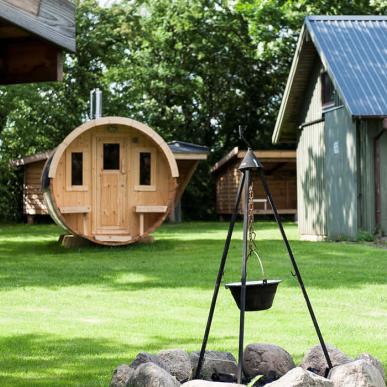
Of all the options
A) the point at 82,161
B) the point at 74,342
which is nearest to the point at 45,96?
the point at 82,161

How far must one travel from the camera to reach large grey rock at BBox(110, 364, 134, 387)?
529cm

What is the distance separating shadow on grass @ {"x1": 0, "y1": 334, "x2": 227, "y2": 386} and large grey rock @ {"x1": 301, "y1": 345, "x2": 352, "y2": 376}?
144cm

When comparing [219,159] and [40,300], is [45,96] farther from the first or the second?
[40,300]

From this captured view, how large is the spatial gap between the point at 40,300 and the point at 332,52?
11.6m

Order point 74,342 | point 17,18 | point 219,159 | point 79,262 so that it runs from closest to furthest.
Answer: point 17,18, point 74,342, point 79,262, point 219,159

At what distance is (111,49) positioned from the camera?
119ft

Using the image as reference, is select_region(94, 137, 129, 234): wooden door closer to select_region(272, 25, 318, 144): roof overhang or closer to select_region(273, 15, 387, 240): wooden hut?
select_region(273, 15, 387, 240): wooden hut

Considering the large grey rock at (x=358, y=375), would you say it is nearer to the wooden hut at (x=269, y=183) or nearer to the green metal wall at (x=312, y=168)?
the green metal wall at (x=312, y=168)

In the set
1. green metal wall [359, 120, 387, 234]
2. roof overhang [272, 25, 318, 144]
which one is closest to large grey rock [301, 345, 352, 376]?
green metal wall [359, 120, 387, 234]

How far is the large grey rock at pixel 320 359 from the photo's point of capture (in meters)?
5.75

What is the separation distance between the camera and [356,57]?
19562 mm

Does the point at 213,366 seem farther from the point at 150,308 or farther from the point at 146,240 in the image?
the point at 146,240

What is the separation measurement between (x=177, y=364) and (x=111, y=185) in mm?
13472

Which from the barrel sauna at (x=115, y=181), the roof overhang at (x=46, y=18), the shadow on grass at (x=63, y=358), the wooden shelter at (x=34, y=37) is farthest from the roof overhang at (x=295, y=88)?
the roof overhang at (x=46, y=18)
